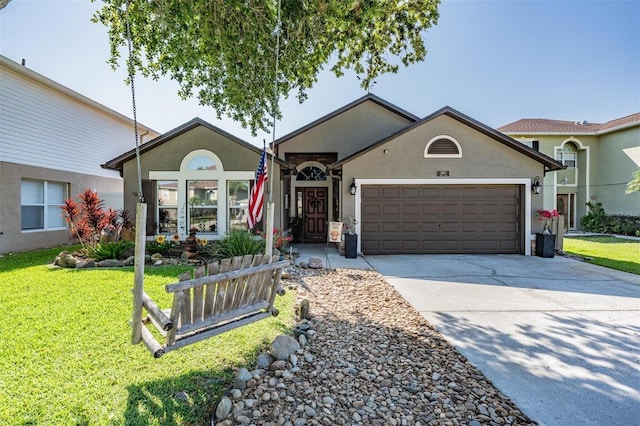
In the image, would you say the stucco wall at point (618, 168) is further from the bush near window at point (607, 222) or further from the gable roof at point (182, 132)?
the gable roof at point (182, 132)

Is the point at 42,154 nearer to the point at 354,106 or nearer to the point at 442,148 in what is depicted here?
the point at 354,106

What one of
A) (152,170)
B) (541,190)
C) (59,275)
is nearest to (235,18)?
(152,170)

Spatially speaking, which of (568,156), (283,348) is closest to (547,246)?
(283,348)

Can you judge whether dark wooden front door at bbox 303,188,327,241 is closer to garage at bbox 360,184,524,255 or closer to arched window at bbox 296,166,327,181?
arched window at bbox 296,166,327,181

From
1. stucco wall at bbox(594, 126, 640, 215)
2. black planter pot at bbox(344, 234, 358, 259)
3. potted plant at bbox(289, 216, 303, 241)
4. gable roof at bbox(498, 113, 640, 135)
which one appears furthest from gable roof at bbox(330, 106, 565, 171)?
stucco wall at bbox(594, 126, 640, 215)

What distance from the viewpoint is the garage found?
11164 millimetres

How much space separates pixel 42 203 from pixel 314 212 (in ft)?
35.8

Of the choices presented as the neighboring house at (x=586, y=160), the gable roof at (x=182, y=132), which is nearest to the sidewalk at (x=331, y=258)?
the gable roof at (x=182, y=132)

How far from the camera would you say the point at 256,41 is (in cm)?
772

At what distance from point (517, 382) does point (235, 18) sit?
826 cm

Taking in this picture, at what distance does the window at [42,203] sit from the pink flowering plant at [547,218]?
57.5 feet

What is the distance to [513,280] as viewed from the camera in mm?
7539

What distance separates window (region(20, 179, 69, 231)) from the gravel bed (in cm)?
1267

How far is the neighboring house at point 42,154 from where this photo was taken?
10.7 metres
